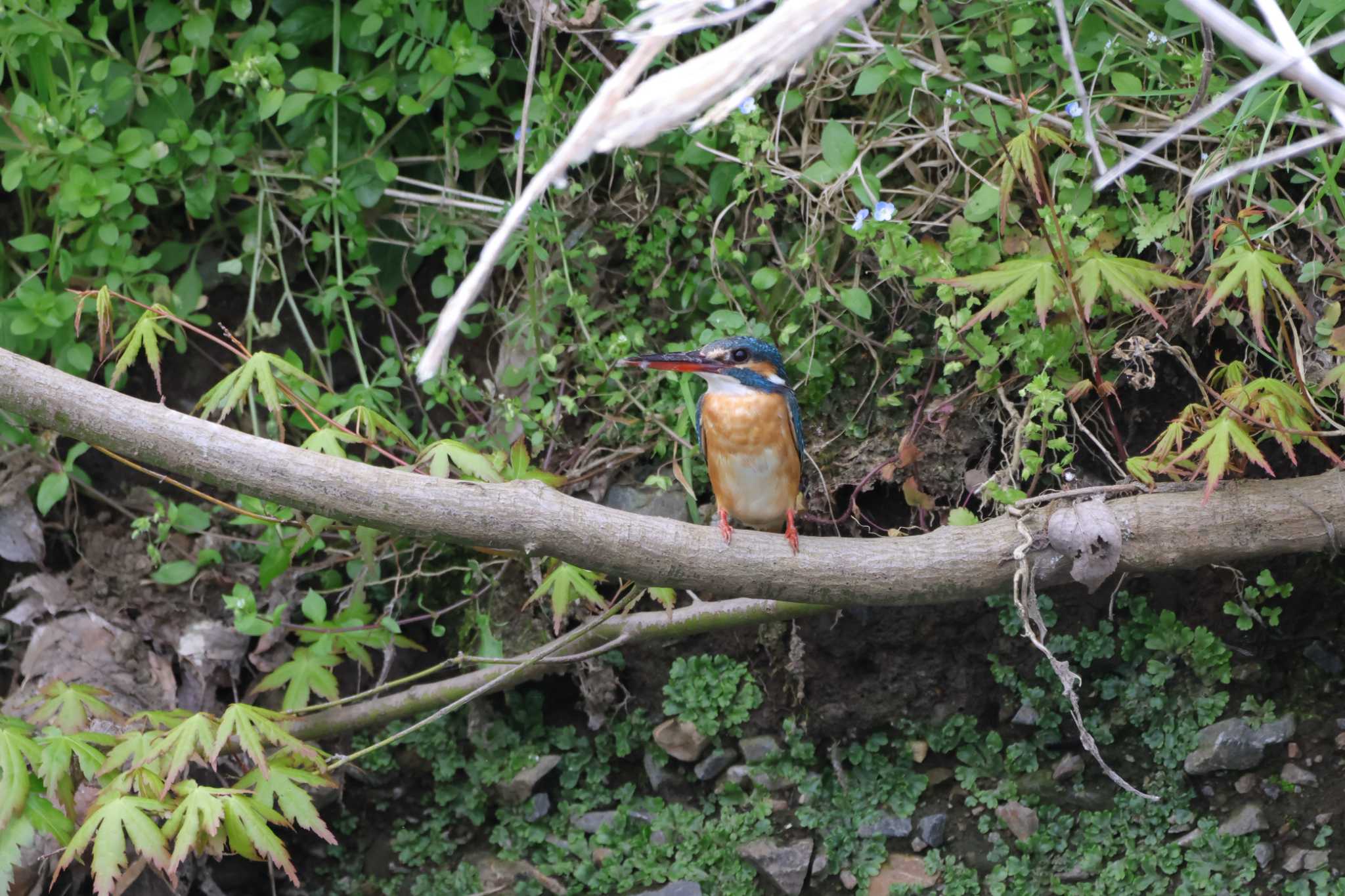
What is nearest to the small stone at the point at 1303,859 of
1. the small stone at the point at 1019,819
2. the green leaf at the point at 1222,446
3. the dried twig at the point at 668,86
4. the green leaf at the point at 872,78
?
the small stone at the point at 1019,819

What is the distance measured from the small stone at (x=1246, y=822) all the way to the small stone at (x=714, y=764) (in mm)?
1358

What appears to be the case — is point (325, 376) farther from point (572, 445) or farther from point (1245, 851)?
point (1245, 851)

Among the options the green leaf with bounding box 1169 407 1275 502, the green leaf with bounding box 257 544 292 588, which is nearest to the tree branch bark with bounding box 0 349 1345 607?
the green leaf with bounding box 1169 407 1275 502

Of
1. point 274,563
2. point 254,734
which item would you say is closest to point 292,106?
point 274,563

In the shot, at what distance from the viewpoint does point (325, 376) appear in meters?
4.05

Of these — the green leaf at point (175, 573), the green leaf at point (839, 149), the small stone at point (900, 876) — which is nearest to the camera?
the small stone at point (900, 876)

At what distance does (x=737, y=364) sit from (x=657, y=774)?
1356 millimetres

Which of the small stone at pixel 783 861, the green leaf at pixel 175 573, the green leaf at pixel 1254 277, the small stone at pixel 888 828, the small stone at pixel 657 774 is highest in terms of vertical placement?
the green leaf at pixel 1254 277

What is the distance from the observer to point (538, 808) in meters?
3.73

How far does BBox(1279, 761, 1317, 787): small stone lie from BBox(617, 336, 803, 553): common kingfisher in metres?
1.43

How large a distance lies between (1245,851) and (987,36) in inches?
89.9

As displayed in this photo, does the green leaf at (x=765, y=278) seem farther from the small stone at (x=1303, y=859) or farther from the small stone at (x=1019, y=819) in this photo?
the small stone at (x=1303, y=859)

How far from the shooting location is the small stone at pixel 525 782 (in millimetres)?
3740

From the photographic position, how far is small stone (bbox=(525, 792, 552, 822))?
3725mm
